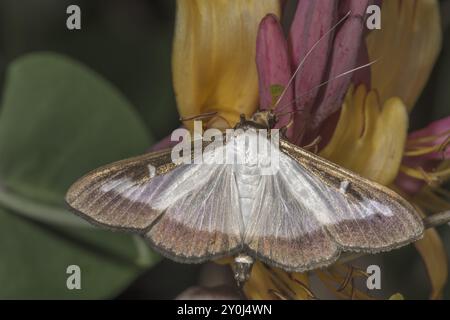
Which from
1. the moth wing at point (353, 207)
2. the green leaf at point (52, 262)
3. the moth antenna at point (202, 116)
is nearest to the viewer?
the moth wing at point (353, 207)

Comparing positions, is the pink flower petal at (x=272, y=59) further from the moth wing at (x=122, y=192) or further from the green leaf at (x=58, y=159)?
the green leaf at (x=58, y=159)

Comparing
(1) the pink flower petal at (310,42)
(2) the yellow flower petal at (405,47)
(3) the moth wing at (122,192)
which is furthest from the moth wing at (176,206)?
(2) the yellow flower petal at (405,47)

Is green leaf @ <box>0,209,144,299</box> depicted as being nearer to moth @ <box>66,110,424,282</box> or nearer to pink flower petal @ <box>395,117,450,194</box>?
moth @ <box>66,110,424,282</box>

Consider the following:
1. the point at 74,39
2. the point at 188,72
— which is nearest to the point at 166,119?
the point at 74,39

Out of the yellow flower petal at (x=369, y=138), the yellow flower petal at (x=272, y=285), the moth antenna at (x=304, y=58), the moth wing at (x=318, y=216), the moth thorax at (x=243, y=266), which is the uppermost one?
the moth antenna at (x=304, y=58)

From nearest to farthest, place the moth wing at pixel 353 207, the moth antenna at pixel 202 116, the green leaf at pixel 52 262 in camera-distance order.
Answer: the moth wing at pixel 353 207 < the moth antenna at pixel 202 116 < the green leaf at pixel 52 262

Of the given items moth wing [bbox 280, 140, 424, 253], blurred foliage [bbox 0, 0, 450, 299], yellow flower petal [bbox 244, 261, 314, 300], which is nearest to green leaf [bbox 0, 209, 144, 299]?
blurred foliage [bbox 0, 0, 450, 299]

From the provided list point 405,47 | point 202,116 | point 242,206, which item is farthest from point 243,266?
point 405,47
